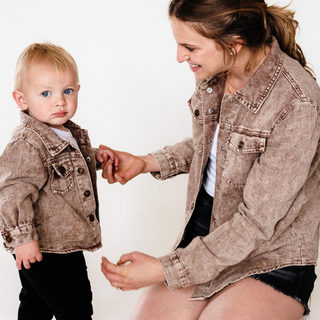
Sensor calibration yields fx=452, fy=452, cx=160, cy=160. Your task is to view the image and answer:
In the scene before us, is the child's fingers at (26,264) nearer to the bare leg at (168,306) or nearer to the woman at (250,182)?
the woman at (250,182)

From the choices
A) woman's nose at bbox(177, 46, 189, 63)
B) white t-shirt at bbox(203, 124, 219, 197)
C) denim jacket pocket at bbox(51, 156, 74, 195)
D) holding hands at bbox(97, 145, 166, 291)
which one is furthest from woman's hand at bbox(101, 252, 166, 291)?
woman's nose at bbox(177, 46, 189, 63)

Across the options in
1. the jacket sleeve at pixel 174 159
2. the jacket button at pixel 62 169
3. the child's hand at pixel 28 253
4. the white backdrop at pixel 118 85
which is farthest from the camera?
the white backdrop at pixel 118 85

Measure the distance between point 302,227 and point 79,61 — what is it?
164cm

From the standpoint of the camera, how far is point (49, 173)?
1.56m

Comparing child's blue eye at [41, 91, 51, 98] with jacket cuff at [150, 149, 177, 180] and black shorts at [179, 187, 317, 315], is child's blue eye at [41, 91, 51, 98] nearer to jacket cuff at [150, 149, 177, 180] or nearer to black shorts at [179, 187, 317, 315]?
jacket cuff at [150, 149, 177, 180]

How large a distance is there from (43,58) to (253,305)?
1057mm

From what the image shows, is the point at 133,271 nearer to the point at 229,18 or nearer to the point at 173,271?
the point at 173,271

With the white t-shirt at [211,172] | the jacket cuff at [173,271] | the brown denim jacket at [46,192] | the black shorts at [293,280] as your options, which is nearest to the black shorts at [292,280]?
the black shorts at [293,280]

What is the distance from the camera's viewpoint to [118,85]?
2.61 metres

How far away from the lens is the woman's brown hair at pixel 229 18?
1373mm

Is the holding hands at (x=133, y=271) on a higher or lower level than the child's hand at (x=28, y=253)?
lower

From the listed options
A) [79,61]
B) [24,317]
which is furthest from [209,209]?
[79,61]

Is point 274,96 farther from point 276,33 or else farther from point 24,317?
point 24,317

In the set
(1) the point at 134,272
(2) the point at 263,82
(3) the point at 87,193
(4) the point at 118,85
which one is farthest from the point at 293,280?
(4) the point at 118,85
